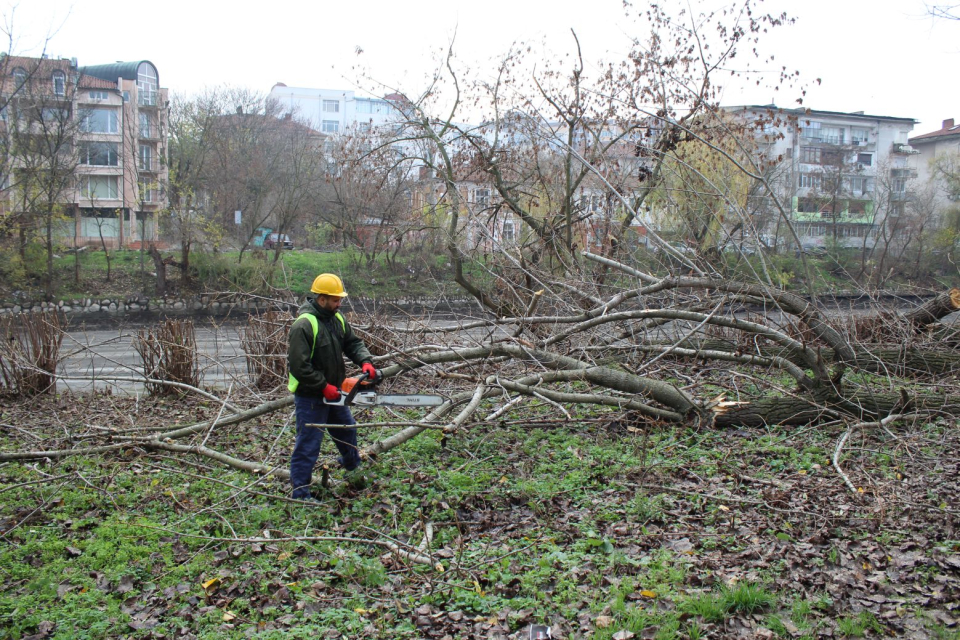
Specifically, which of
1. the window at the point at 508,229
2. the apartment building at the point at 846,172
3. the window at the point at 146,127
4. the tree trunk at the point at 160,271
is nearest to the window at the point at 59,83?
the tree trunk at the point at 160,271

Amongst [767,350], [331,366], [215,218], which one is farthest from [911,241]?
[331,366]

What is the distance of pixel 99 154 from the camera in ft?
110

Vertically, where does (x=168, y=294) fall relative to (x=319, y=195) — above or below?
below

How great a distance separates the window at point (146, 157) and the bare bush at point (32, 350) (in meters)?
21.9

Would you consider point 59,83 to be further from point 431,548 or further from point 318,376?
point 431,548

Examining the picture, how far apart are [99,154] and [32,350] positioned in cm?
2943

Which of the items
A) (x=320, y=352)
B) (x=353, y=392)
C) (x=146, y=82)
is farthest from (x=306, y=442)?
(x=146, y=82)

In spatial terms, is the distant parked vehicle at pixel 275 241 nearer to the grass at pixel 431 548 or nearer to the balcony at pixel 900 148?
the grass at pixel 431 548

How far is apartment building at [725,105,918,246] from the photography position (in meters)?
32.2

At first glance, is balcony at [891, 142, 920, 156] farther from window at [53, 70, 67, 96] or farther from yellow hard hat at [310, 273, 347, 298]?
yellow hard hat at [310, 273, 347, 298]

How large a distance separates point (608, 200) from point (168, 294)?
17.9 meters

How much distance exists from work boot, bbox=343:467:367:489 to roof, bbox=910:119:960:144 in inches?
2495

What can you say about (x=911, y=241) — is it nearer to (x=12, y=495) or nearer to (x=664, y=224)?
(x=664, y=224)

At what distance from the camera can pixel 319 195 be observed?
2794 cm
